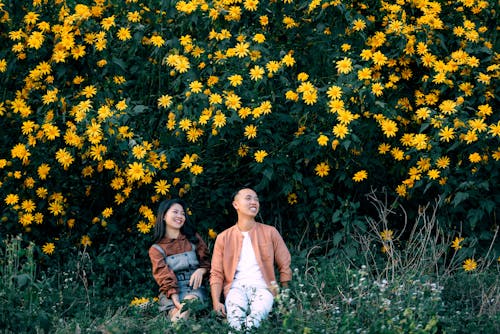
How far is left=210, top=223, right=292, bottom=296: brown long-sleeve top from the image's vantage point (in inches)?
227

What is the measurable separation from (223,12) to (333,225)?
5.86ft

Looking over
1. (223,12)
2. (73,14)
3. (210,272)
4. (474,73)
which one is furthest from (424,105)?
(73,14)

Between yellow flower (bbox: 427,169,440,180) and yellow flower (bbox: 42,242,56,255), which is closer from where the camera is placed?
yellow flower (bbox: 427,169,440,180)

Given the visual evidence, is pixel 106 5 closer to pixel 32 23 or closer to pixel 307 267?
pixel 32 23

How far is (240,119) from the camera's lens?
616 centimetres

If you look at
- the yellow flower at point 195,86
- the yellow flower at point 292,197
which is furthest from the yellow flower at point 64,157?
the yellow flower at point 292,197

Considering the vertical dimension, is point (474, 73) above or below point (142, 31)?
below


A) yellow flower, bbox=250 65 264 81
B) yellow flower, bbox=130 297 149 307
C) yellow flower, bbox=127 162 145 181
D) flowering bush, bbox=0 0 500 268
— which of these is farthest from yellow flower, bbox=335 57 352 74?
yellow flower, bbox=130 297 149 307

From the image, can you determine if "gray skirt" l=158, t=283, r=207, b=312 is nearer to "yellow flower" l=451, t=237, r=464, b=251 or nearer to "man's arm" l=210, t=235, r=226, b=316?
"man's arm" l=210, t=235, r=226, b=316

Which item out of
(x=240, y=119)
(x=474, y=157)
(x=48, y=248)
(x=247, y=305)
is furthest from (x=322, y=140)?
(x=48, y=248)

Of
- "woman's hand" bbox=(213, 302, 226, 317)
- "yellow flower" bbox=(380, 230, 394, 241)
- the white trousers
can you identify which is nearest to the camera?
the white trousers

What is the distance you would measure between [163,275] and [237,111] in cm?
125

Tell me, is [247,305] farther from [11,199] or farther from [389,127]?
[11,199]

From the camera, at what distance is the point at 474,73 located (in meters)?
6.62
